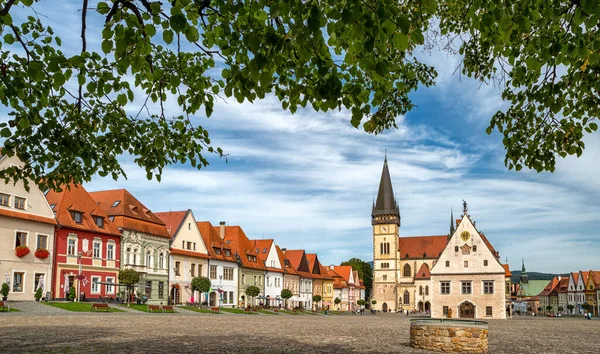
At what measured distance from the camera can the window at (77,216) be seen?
44938 millimetres

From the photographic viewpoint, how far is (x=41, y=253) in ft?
133

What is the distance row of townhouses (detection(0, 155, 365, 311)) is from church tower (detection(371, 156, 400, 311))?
40275mm

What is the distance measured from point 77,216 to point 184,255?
1433cm

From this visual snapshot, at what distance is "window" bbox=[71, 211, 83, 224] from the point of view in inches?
1769

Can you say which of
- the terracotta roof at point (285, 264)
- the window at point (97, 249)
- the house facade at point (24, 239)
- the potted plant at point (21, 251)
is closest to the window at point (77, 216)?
the window at point (97, 249)

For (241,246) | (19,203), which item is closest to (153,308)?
(19,203)

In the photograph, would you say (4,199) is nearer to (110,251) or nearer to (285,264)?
(110,251)

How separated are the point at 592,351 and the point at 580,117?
11.8m

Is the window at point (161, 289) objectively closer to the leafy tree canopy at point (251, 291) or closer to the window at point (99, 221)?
the window at point (99, 221)

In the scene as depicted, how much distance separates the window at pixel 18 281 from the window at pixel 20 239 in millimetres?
1964

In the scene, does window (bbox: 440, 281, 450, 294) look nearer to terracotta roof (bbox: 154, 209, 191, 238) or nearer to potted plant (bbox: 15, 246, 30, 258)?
terracotta roof (bbox: 154, 209, 191, 238)

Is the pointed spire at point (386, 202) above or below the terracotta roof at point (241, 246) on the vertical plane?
above

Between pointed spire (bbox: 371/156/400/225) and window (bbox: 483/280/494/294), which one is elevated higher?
pointed spire (bbox: 371/156/400/225)

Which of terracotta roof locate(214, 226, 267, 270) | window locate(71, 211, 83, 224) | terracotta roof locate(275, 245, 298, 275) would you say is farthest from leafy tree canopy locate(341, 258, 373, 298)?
window locate(71, 211, 83, 224)
